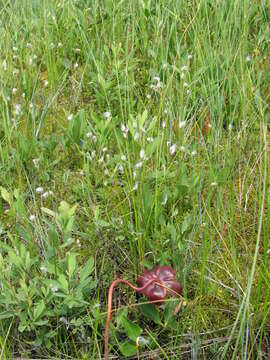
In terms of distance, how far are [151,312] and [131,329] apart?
10 cm

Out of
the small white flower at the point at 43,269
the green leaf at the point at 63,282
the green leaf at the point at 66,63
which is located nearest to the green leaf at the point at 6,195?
the small white flower at the point at 43,269

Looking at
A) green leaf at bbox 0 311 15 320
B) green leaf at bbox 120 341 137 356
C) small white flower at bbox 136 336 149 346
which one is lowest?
green leaf at bbox 120 341 137 356

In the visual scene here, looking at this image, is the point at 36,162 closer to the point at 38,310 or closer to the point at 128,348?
the point at 38,310

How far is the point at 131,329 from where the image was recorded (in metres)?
1.55

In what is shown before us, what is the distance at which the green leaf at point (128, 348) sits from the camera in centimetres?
154

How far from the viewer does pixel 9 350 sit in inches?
63.9

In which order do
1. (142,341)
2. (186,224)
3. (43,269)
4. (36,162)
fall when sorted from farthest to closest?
(36,162), (186,224), (43,269), (142,341)

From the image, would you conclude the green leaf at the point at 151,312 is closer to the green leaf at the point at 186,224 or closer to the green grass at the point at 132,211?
the green grass at the point at 132,211

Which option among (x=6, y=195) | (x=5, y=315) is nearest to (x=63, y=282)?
(x=5, y=315)

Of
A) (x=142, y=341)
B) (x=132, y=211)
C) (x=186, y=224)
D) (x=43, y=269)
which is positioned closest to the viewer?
(x=142, y=341)

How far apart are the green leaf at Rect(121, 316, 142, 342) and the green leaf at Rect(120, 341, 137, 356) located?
30 mm

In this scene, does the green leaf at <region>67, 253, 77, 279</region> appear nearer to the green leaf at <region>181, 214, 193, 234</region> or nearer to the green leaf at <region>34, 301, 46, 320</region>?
the green leaf at <region>34, 301, 46, 320</region>

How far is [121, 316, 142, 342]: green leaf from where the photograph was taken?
5.07 ft

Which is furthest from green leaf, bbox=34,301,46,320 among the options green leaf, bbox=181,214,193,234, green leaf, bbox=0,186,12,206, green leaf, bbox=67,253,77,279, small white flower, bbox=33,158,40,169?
small white flower, bbox=33,158,40,169
